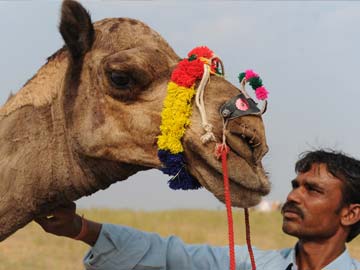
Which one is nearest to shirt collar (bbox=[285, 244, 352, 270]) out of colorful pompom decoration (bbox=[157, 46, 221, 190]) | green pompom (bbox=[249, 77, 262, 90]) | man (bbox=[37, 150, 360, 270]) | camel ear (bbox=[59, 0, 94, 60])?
man (bbox=[37, 150, 360, 270])

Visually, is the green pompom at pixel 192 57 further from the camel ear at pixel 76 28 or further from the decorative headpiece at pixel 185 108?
the camel ear at pixel 76 28

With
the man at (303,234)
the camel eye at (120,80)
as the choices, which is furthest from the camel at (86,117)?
the man at (303,234)

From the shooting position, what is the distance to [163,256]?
482 centimetres

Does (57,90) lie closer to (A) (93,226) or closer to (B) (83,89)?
(B) (83,89)

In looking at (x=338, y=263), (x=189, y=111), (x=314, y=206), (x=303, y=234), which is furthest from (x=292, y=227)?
(x=189, y=111)

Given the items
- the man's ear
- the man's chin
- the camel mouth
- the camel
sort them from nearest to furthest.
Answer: the camel mouth
the camel
the man's chin
the man's ear

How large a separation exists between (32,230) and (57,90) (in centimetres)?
1719

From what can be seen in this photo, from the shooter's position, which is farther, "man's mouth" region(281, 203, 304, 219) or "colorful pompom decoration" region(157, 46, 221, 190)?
"man's mouth" region(281, 203, 304, 219)

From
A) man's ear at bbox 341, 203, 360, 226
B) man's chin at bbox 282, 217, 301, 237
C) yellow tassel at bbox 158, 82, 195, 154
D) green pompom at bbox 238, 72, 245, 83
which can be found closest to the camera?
yellow tassel at bbox 158, 82, 195, 154

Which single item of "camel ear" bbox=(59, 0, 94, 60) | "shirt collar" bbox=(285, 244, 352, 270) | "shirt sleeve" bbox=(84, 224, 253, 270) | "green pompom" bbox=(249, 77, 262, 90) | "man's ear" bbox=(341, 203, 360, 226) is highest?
"camel ear" bbox=(59, 0, 94, 60)

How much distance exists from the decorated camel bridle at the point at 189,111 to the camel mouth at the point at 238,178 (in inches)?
2.3

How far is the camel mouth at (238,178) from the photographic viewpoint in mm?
3635

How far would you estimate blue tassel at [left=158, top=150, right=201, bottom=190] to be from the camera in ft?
12.4

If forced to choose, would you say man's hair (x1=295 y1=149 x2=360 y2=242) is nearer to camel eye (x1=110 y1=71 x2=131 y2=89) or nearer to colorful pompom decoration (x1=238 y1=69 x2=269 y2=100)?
colorful pompom decoration (x1=238 y1=69 x2=269 y2=100)
